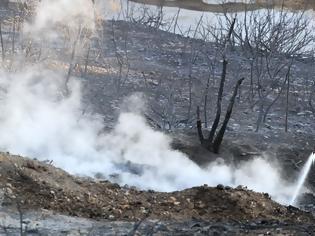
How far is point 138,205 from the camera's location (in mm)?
5852

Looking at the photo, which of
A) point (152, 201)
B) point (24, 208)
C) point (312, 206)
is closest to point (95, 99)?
point (312, 206)

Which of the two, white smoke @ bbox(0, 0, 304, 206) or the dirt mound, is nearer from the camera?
the dirt mound

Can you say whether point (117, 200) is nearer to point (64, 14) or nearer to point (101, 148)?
point (101, 148)

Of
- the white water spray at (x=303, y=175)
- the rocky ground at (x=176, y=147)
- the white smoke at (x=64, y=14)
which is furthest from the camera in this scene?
the white smoke at (x=64, y=14)

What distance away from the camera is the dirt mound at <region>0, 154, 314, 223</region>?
5.46m

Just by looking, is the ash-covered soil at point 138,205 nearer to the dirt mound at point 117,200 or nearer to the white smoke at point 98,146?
the dirt mound at point 117,200

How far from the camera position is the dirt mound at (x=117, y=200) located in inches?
215

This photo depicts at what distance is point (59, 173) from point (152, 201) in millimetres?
976

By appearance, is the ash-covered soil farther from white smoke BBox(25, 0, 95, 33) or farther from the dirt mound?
white smoke BBox(25, 0, 95, 33)

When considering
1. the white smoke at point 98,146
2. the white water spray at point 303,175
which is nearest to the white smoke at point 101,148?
the white smoke at point 98,146

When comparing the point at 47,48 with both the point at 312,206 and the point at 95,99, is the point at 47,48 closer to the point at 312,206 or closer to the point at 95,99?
the point at 95,99

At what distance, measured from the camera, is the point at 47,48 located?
43.8ft


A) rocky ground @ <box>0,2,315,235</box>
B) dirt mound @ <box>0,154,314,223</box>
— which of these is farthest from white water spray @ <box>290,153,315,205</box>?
dirt mound @ <box>0,154,314,223</box>

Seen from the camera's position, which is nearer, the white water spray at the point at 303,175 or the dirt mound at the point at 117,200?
the dirt mound at the point at 117,200
